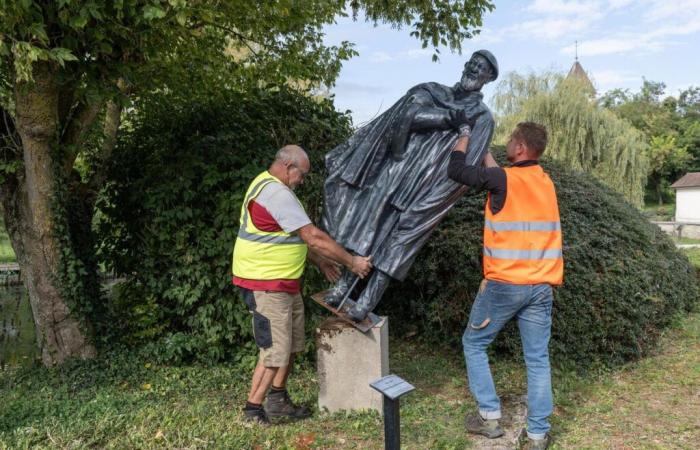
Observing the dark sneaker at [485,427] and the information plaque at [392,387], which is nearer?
the information plaque at [392,387]

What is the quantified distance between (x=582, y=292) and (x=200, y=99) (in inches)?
167

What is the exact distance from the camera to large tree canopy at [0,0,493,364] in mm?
3404

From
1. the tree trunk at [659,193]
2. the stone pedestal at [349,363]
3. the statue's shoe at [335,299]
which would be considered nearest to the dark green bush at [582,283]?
the stone pedestal at [349,363]

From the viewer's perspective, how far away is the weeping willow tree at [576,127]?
66.7 ft

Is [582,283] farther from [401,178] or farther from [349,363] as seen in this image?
[349,363]

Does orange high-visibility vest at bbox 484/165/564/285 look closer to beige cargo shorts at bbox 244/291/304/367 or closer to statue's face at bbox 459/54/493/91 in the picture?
statue's face at bbox 459/54/493/91

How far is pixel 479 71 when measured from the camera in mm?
3617

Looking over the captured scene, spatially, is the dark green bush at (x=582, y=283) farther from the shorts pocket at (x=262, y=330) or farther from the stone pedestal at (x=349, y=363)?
the shorts pocket at (x=262, y=330)

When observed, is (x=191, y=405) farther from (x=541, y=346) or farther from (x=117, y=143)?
Answer: (x=117, y=143)

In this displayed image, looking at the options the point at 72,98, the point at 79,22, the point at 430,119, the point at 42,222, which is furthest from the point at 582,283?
the point at 72,98

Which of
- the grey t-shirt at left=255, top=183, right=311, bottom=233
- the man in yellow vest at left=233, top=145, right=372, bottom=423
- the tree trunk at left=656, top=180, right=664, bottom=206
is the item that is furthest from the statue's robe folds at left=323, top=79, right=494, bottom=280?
the tree trunk at left=656, top=180, right=664, bottom=206

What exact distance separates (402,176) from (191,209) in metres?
2.15

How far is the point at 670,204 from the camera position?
4425 cm

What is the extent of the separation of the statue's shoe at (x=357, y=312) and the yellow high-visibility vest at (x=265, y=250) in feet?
1.56
